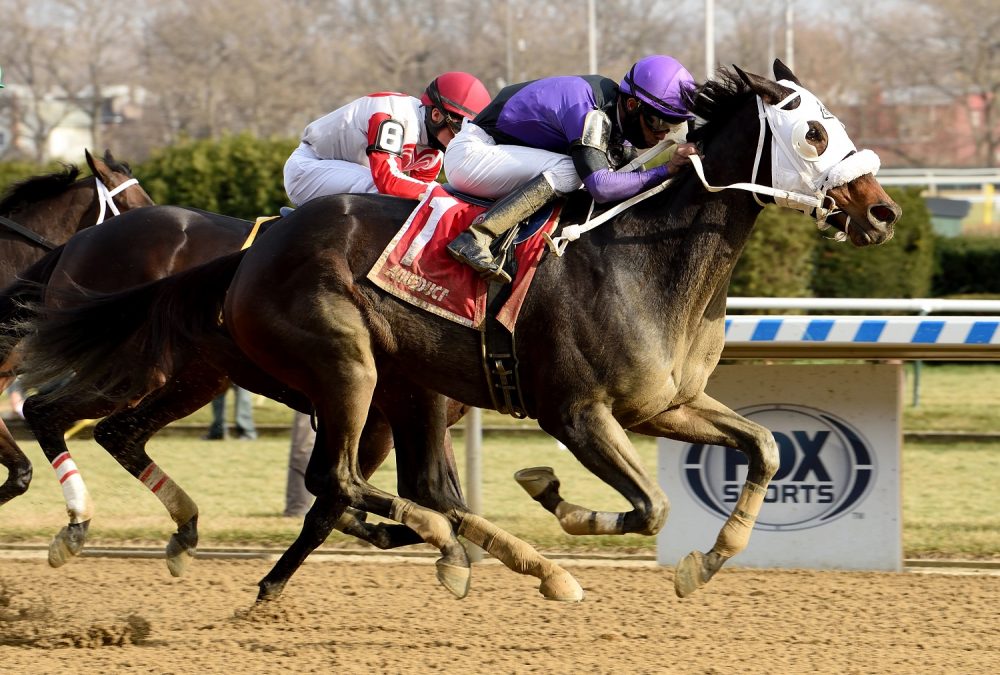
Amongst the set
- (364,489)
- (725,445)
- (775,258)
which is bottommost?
(364,489)

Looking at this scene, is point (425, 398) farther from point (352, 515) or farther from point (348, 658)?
point (348, 658)

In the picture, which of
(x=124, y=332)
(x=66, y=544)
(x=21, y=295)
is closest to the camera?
(x=124, y=332)

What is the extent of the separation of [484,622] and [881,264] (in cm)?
914

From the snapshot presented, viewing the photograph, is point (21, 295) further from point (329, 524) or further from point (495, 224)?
point (495, 224)

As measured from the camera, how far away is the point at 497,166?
4719 mm

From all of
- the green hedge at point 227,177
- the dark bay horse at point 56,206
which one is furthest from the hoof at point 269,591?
the green hedge at point 227,177

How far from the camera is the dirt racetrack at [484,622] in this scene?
448cm

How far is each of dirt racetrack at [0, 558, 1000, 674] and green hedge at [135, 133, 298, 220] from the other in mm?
7169

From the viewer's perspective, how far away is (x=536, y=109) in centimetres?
469

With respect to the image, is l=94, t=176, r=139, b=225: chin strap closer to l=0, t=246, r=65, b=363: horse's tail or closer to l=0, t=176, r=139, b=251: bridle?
l=0, t=176, r=139, b=251: bridle

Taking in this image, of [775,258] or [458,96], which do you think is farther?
[775,258]

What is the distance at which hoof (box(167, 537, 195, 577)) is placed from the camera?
5.72 meters

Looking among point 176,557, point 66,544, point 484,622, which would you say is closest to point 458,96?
point 484,622

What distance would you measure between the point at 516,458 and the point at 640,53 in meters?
39.0
